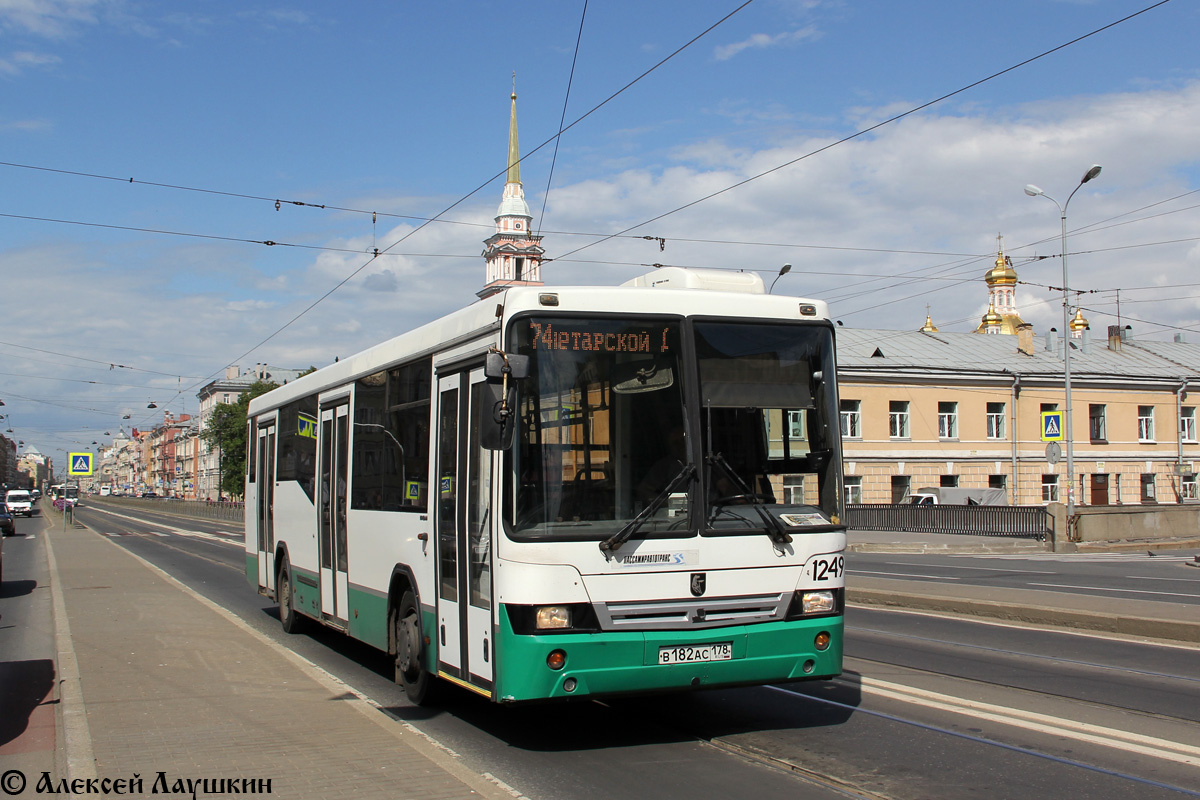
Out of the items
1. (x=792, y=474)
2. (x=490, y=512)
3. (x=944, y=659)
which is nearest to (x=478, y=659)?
(x=490, y=512)

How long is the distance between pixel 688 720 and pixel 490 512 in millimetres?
2420

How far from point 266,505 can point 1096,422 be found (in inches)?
2034

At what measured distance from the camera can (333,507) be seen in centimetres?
1088

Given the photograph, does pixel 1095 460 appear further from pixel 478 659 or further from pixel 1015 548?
pixel 478 659

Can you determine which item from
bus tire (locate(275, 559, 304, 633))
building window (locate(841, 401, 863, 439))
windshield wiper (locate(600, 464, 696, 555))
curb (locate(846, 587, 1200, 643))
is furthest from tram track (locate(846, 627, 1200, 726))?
building window (locate(841, 401, 863, 439))

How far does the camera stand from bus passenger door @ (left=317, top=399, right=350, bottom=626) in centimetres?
1058

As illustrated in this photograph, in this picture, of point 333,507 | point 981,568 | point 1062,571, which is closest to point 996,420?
point 981,568

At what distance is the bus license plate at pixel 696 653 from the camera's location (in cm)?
669

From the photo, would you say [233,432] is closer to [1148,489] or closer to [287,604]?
[1148,489]

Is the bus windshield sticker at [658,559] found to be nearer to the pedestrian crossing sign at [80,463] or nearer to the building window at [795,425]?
the building window at [795,425]

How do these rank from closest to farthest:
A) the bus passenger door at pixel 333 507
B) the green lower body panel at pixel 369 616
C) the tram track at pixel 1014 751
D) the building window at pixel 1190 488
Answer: the tram track at pixel 1014 751 → the green lower body panel at pixel 369 616 → the bus passenger door at pixel 333 507 → the building window at pixel 1190 488

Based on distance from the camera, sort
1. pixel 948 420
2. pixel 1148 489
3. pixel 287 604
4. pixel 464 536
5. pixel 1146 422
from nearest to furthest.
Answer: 1. pixel 464 536
2. pixel 287 604
3. pixel 948 420
4. pixel 1148 489
5. pixel 1146 422

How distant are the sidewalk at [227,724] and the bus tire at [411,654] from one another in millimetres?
454

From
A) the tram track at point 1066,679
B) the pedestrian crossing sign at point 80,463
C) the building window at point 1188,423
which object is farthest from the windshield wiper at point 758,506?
the building window at point 1188,423
